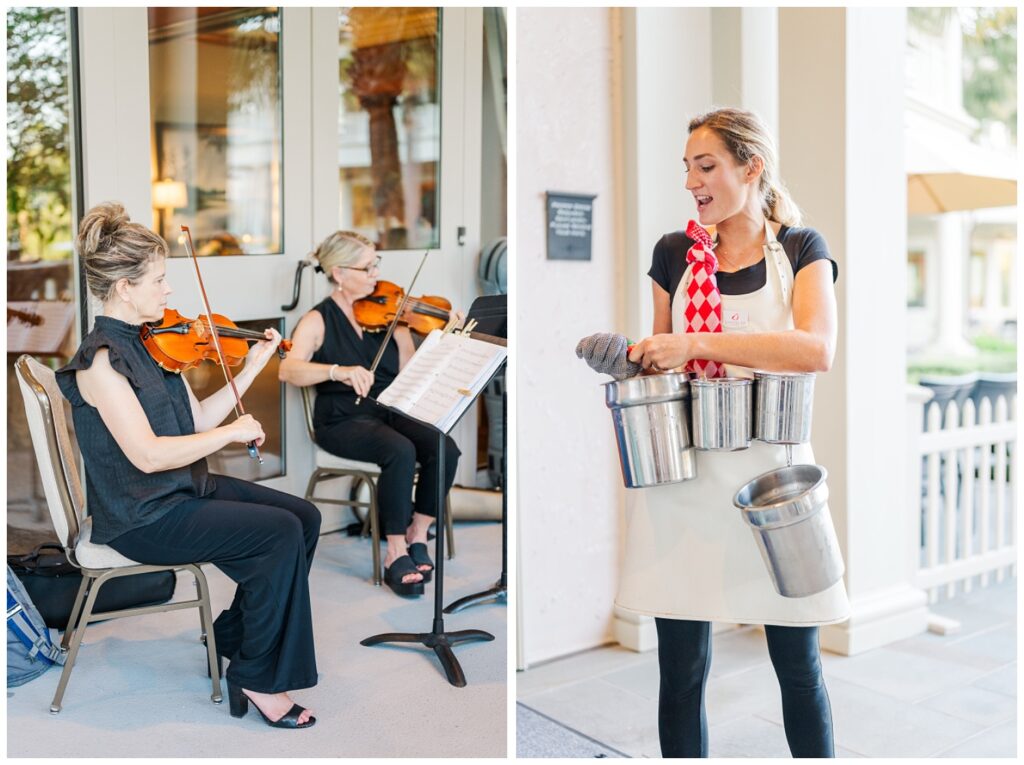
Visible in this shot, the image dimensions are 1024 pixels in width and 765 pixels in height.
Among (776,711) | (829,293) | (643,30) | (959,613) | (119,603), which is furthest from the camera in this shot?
(959,613)

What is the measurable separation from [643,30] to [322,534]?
7.00 feet

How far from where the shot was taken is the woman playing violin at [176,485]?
228 centimetres

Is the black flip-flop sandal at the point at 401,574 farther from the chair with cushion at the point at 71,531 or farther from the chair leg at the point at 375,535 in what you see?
the chair with cushion at the point at 71,531

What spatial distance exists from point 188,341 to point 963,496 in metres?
3.62

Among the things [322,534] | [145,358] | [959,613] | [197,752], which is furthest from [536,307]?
[959,613]

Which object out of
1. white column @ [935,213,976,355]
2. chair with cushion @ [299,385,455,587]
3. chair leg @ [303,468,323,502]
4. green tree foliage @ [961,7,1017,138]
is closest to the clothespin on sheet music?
chair with cushion @ [299,385,455,587]

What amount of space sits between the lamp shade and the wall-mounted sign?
4.36 ft

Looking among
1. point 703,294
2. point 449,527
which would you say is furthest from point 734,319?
point 449,527

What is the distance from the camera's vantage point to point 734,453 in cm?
220

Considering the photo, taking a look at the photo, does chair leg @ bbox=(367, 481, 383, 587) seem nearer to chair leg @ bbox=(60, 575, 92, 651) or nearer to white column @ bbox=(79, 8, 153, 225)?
chair leg @ bbox=(60, 575, 92, 651)

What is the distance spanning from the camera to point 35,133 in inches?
106

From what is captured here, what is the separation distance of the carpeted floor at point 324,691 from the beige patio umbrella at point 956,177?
3869 millimetres

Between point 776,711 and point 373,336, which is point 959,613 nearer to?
point 776,711

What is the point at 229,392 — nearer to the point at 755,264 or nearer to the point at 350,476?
the point at 350,476
